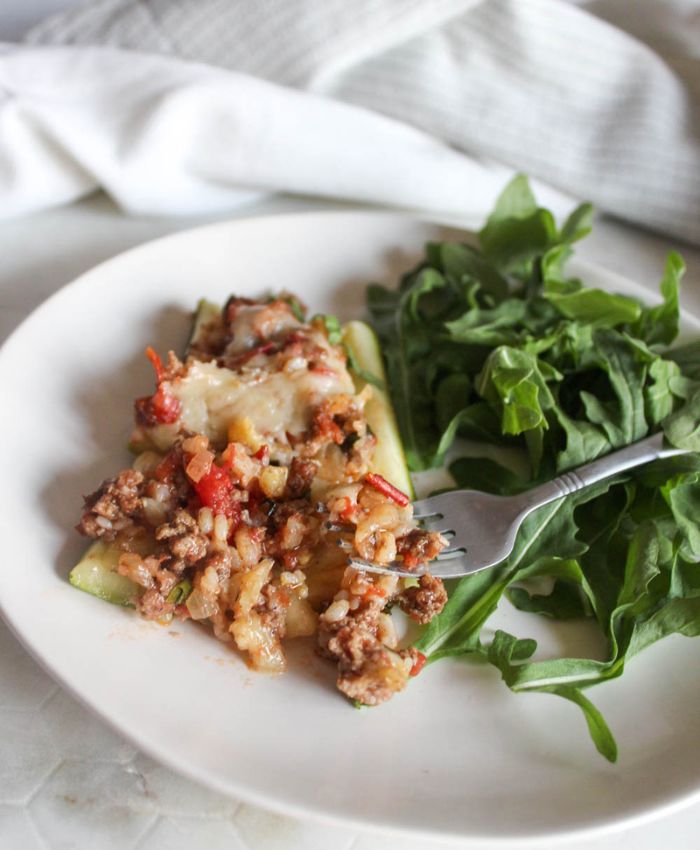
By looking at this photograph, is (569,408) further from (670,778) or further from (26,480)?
(26,480)

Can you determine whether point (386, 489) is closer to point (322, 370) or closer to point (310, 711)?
point (322, 370)

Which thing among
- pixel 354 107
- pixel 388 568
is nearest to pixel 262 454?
pixel 388 568

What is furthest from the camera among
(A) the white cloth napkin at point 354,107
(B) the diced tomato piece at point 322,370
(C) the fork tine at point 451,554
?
(A) the white cloth napkin at point 354,107

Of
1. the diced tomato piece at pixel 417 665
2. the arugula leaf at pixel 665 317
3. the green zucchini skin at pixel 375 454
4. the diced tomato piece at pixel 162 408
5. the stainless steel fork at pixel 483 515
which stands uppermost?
the diced tomato piece at pixel 162 408

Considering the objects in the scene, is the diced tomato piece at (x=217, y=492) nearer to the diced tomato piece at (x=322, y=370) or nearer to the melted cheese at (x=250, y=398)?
the melted cheese at (x=250, y=398)

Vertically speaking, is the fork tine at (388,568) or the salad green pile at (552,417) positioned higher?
the fork tine at (388,568)

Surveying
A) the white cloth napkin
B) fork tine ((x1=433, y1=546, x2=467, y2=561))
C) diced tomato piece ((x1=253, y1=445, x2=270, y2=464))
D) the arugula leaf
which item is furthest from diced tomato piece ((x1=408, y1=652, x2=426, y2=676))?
the white cloth napkin

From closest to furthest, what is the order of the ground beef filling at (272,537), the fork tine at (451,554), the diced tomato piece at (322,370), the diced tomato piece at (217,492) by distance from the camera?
the ground beef filling at (272,537), the diced tomato piece at (217,492), the fork tine at (451,554), the diced tomato piece at (322,370)

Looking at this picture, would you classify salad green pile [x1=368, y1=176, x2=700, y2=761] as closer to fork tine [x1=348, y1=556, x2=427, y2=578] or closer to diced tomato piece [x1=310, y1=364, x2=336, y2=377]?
fork tine [x1=348, y1=556, x2=427, y2=578]

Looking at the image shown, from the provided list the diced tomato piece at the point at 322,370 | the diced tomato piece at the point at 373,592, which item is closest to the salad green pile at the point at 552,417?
the diced tomato piece at the point at 373,592
